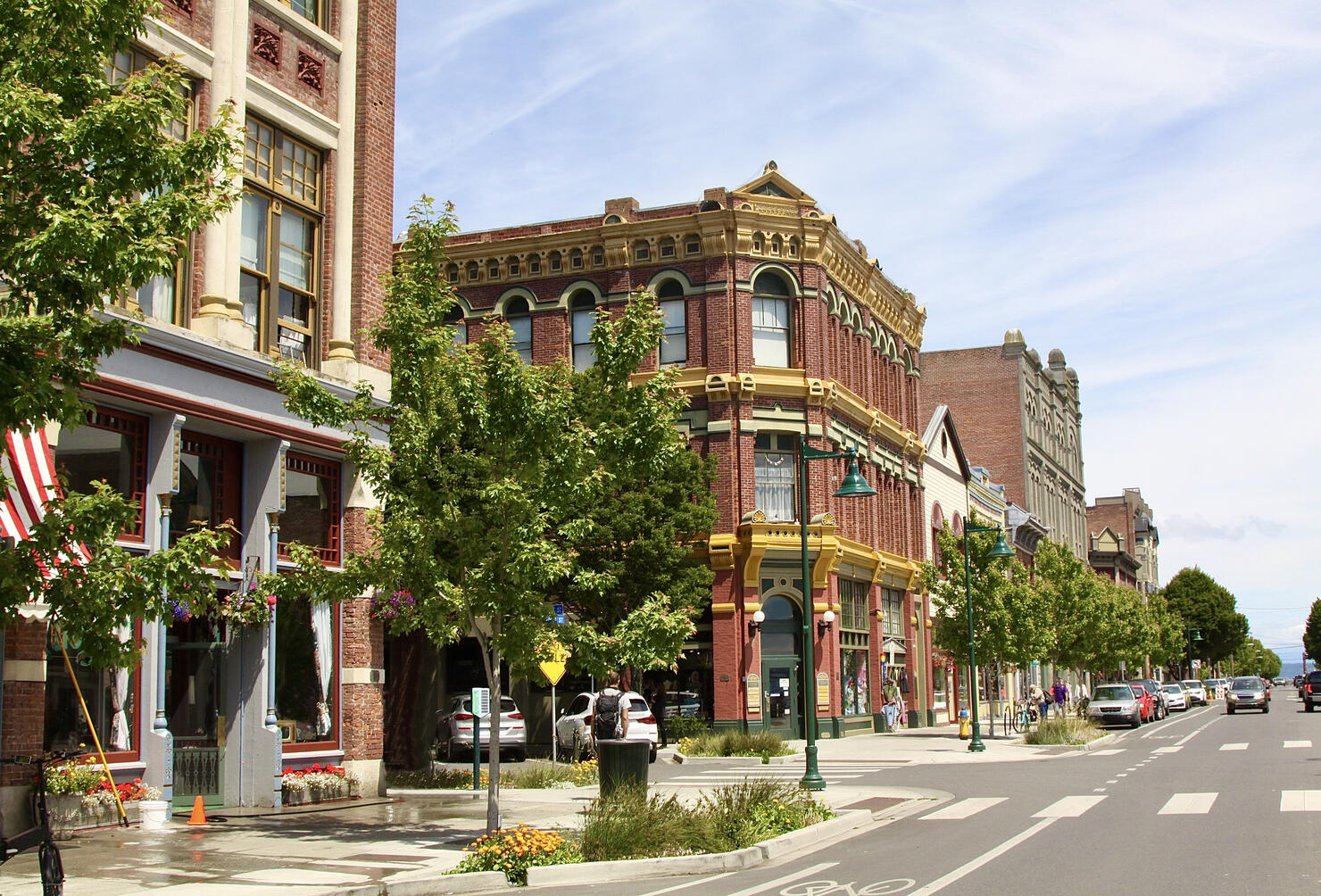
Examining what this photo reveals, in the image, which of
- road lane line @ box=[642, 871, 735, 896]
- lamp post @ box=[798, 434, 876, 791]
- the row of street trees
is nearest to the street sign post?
lamp post @ box=[798, 434, 876, 791]

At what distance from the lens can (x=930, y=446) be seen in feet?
170

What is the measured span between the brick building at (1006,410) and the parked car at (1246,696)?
13.2m

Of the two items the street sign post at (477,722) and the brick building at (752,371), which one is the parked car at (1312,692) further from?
the street sign post at (477,722)

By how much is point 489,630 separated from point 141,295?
6539mm

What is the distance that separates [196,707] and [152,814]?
2.41 metres

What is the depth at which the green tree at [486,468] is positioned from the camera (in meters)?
14.1

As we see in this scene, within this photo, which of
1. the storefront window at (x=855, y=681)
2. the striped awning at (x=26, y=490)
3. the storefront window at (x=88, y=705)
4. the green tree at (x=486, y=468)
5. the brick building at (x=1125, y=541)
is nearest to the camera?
the striped awning at (x=26, y=490)

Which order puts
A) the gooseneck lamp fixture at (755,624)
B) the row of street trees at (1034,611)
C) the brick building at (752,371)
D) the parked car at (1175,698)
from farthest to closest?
the parked car at (1175,698), the row of street trees at (1034,611), the brick building at (752,371), the gooseneck lamp fixture at (755,624)

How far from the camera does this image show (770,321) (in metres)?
39.6

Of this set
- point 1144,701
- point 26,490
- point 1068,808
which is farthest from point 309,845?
point 1144,701

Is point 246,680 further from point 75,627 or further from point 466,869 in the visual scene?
point 75,627

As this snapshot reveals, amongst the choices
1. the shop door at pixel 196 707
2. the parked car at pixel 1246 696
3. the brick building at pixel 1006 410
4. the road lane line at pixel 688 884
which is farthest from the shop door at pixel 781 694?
the brick building at pixel 1006 410

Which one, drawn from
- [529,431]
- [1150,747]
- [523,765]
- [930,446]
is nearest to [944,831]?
[529,431]

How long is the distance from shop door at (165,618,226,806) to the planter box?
1964 mm
